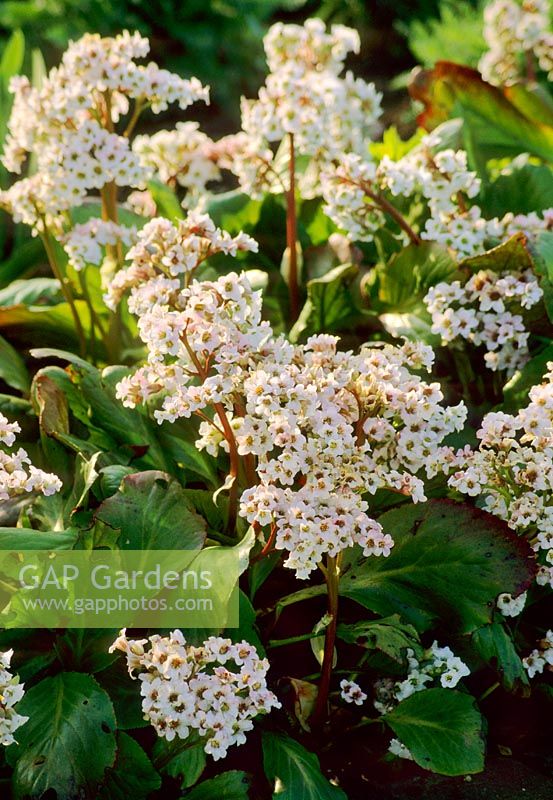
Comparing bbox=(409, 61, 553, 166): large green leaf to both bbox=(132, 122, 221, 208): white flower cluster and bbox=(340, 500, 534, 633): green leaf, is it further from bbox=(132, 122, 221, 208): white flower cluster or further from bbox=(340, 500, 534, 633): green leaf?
bbox=(340, 500, 534, 633): green leaf

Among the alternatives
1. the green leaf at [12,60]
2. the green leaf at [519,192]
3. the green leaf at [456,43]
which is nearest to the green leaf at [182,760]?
the green leaf at [519,192]

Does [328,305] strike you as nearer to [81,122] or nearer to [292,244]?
[292,244]

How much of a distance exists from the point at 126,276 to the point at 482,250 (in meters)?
0.87

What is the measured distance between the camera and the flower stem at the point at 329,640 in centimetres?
167

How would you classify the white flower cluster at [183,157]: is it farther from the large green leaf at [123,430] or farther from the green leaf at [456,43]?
the green leaf at [456,43]

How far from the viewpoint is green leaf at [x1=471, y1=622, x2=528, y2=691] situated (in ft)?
5.74

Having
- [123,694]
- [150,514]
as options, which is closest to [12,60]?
[150,514]

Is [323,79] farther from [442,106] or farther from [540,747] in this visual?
[540,747]

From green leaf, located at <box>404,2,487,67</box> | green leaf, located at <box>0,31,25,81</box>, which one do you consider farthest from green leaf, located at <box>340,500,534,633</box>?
green leaf, located at <box>404,2,487,67</box>

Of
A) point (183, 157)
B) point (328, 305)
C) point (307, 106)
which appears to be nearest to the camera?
point (307, 106)

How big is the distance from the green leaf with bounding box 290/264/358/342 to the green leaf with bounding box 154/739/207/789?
3.41 feet

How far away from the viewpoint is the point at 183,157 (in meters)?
2.74

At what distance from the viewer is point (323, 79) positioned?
236cm

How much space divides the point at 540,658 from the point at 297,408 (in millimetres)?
728
